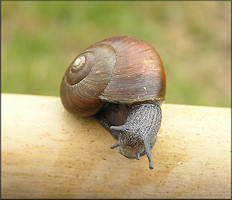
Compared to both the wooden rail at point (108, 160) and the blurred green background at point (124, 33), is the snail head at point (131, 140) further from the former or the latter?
the blurred green background at point (124, 33)

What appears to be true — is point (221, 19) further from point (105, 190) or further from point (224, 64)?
point (105, 190)

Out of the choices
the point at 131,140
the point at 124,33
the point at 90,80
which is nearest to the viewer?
the point at 131,140

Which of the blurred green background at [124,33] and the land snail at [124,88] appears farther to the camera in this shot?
the blurred green background at [124,33]

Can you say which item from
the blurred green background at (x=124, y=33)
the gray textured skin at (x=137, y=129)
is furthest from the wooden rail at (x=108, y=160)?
the blurred green background at (x=124, y=33)

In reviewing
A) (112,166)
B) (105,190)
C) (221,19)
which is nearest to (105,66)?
(112,166)

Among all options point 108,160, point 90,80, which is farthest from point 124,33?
point 108,160

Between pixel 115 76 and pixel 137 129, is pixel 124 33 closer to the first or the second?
pixel 115 76
